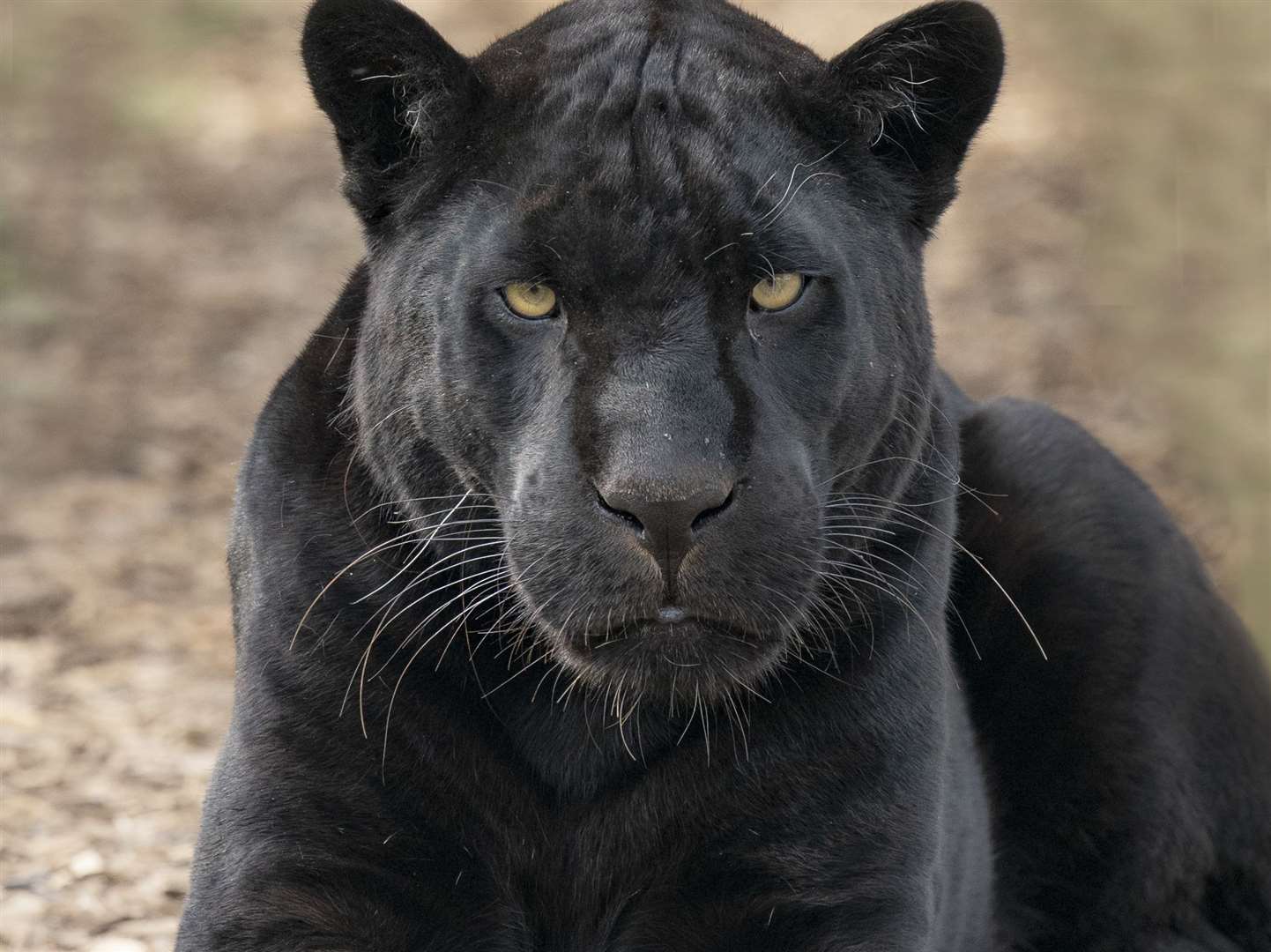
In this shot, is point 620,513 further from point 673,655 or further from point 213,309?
point 213,309

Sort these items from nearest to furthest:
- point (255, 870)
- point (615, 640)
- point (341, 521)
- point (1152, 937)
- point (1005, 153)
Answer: point (615, 640), point (255, 870), point (341, 521), point (1152, 937), point (1005, 153)

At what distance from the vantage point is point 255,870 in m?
3.18

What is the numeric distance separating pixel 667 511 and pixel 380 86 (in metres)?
1.07

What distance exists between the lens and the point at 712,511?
2.79 m

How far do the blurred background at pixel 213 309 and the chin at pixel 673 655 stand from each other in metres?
1.30

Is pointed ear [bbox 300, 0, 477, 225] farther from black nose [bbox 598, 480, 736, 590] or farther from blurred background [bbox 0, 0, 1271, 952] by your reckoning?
black nose [bbox 598, 480, 736, 590]

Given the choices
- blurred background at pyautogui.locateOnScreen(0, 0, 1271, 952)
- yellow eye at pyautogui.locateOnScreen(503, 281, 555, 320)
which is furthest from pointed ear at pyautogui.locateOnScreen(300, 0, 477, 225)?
yellow eye at pyautogui.locateOnScreen(503, 281, 555, 320)

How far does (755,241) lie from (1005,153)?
9182 millimetres

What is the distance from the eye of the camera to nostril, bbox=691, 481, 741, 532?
2770 millimetres

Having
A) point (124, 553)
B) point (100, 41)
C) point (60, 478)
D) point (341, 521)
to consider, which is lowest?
point (341, 521)

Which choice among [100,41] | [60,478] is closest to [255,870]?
[60,478]

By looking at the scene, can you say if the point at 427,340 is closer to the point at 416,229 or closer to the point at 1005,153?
the point at 416,229

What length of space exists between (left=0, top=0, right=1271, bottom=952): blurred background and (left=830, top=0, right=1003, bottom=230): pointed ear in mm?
1074

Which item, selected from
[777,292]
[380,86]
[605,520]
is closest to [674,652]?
[605,520]
